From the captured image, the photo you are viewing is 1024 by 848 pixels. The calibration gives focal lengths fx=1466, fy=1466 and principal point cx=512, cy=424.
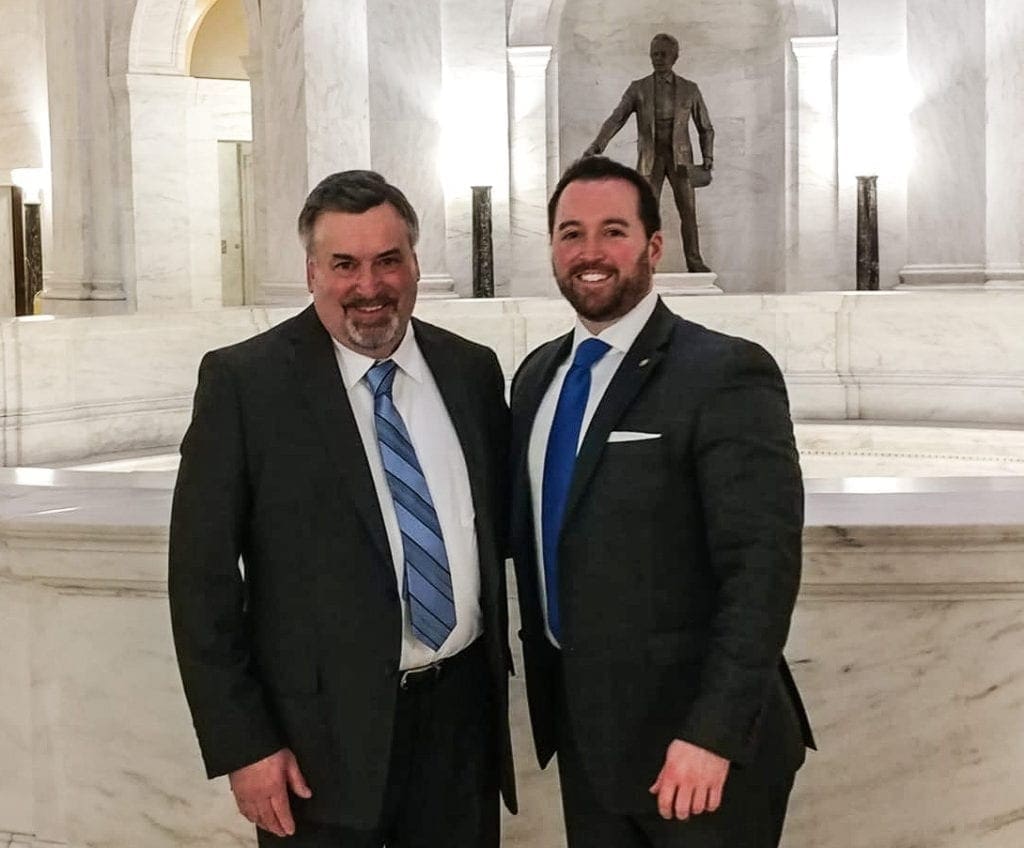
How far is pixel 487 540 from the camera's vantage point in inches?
105

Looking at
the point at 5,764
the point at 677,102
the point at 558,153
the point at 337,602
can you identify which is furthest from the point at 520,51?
the point at 337,602

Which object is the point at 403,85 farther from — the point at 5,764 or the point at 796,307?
the point at 5,764

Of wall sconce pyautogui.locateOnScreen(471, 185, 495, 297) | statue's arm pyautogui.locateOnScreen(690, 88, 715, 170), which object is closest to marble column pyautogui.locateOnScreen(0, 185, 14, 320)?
wall sconce pyautogui.locateOnScreen(471, 185, 495, 297)

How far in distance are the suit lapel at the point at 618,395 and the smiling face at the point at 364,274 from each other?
40cm

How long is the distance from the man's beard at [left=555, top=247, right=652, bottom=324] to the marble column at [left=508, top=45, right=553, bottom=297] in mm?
11886

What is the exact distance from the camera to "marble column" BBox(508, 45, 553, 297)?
47.3ft

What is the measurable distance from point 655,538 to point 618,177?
0.62 m

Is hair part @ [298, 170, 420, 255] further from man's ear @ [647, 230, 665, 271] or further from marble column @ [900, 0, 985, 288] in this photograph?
marble column @ [900, 0, 985, 288]

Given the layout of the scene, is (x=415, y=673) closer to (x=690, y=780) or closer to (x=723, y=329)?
(x=690, y=780)

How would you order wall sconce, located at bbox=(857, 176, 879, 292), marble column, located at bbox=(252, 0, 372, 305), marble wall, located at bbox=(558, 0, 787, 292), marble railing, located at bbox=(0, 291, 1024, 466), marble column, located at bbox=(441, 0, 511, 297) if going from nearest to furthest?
marble railing, located at bbox=(0, 291, 1024, 466) < marble column, located at bbox=(252, 0, 372, 305) < wall sconce, located at bbox=(857, 176, 879, 292) < marble column, located at bbox=(441, 0, 511, 297) < marble wall, located at bbox=(558, 0, 787, 292)

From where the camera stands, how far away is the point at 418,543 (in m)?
2.60

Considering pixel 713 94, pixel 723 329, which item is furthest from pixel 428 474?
pixel 713 94

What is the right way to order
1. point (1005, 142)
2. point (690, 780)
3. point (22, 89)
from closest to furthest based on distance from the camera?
1. point (690, 780)
2. point (1005, 142)
3. point (22, 89)

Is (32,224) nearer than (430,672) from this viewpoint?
No
